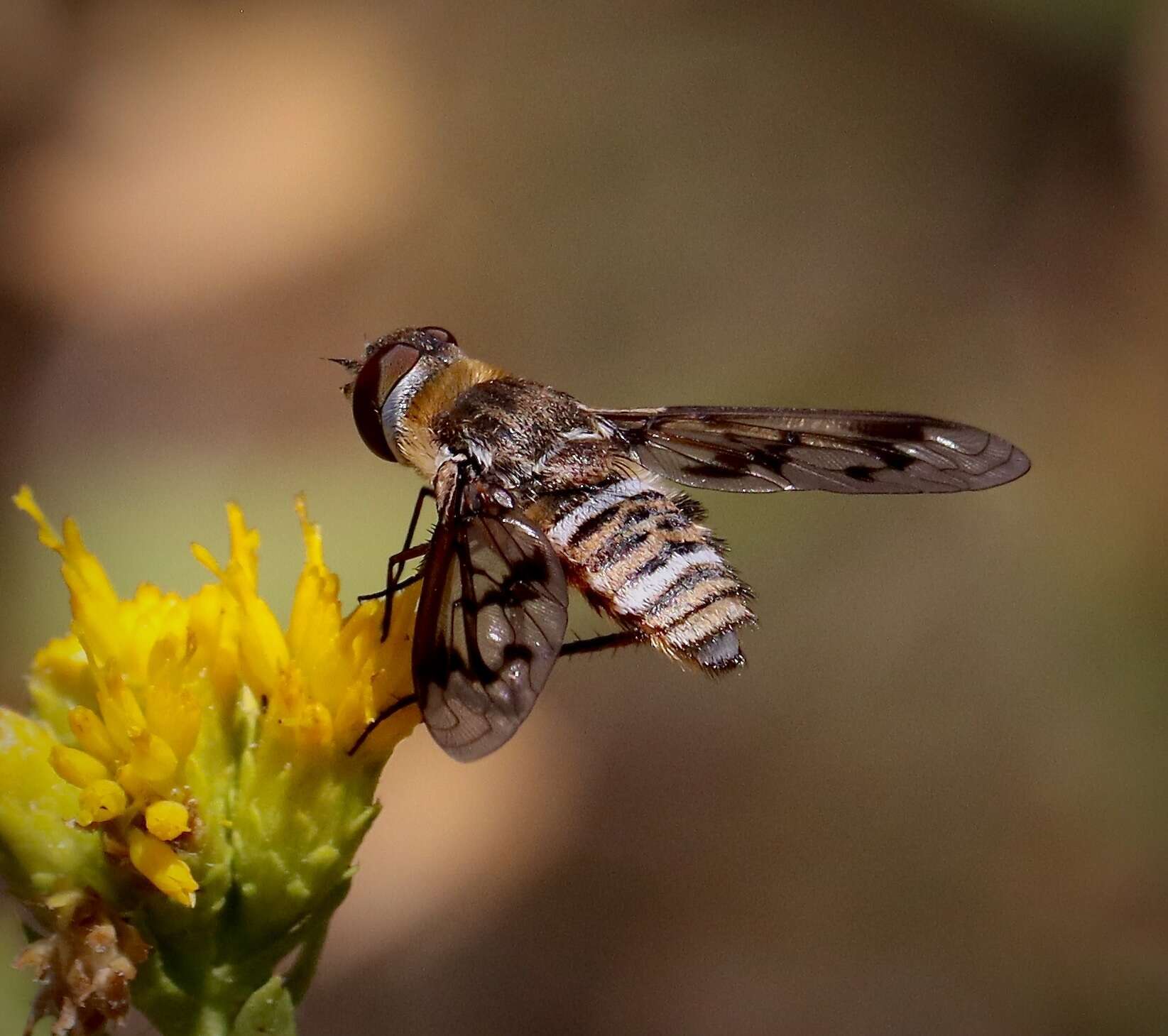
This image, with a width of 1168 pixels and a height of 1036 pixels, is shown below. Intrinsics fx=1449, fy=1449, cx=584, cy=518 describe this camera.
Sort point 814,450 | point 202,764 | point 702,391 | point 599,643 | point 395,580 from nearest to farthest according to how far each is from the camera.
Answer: point 202,764 → point 395,580 → point 599,643 → point 814,450 → point 702,391

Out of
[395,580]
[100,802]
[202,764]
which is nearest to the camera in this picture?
[100,802]

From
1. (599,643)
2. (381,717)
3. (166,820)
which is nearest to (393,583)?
(381,717)

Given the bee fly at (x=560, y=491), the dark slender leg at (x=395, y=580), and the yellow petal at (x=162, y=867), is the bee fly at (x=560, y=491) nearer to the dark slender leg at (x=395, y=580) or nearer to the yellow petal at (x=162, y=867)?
the dark slender leg at (x=395, y=580)

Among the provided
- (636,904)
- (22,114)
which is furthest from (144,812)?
(22,114)

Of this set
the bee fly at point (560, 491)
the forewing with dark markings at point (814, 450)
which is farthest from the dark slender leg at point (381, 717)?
the forewing with dark markings at point (814, 450)

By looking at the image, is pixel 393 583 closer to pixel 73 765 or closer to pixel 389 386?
pixel 389 386

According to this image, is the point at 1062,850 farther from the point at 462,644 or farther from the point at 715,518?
the point at 462,644

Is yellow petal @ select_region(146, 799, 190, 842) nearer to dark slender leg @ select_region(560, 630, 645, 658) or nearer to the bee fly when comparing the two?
the bee fly
